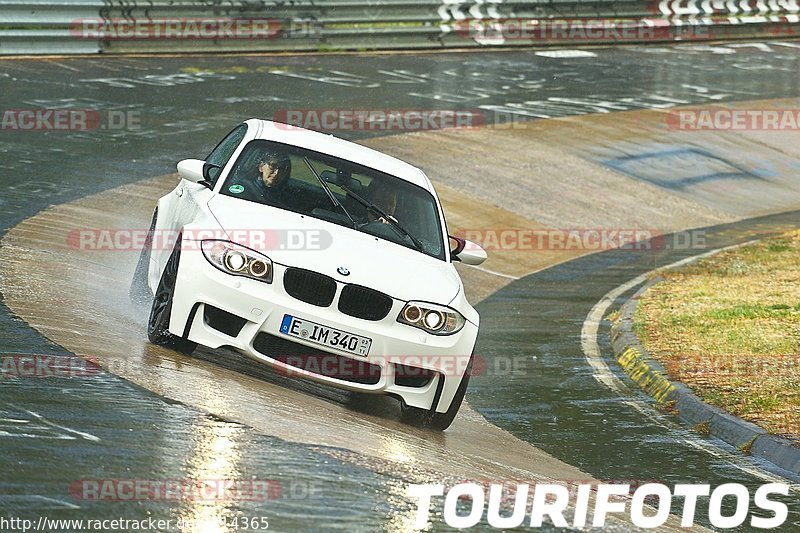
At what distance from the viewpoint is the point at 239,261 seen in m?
8.32

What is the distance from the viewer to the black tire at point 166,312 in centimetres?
850

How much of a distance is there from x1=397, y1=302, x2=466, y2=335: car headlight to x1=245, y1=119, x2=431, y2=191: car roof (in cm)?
164

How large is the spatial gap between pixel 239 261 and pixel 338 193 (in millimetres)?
1362

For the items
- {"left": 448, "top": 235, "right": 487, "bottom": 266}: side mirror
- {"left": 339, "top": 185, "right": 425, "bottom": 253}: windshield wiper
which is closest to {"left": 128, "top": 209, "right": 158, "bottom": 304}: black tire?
{"left": 339, "top": 185, "right": 425, "bottom": 253}: windshield wiper

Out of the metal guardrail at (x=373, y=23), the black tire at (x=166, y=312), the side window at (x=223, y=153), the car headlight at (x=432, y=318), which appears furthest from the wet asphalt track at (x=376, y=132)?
the side window at (x=223, y=153)

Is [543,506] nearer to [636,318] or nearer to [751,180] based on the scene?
[636,318]

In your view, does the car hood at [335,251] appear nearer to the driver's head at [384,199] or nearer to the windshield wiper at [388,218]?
the windshield wiper at [388,218]

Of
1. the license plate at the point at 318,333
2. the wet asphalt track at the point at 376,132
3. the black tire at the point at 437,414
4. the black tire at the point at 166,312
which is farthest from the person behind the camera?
the black tire at the point at 437,414

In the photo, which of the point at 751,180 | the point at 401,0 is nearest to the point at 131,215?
the point at 751,180

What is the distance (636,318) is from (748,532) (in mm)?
6304

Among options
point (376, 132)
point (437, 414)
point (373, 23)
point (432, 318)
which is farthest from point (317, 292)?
point (373, 23)

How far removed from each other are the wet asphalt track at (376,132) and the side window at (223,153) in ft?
5.80

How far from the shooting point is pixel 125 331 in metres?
9.34

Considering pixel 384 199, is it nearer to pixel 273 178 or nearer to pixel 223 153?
pixel 273 178
